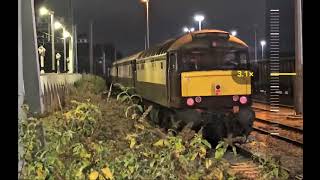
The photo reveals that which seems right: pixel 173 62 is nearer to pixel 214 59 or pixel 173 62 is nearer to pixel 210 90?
pixel 214 59

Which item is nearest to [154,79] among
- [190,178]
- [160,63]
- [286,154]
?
[160,63]

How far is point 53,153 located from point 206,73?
6.91 metres

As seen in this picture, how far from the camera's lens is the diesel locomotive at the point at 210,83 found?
1096cm

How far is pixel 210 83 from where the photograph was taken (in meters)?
11.0

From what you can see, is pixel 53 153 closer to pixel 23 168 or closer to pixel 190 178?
→ pixel 23 168

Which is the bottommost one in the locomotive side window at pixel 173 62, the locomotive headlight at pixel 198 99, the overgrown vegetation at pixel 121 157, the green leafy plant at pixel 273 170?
the green leafy plant at pixel 273 170

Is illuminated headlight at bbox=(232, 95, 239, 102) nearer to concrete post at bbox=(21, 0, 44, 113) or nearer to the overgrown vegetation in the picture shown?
concrete post at bbox=(21, 0, 44, 113)

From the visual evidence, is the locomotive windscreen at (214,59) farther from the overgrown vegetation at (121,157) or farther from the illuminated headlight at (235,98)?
the overgrown vegetation at (121,157)

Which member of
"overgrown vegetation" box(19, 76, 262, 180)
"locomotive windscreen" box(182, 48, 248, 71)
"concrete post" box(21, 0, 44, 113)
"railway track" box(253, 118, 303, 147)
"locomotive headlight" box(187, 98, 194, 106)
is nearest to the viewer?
"overgrown vegetation" box(19, 76, 262, 180)

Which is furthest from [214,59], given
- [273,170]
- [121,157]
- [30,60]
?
[121,157]

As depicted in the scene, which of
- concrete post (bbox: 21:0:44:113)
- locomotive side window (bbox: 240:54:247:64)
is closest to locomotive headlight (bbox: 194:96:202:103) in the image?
locomotive side window (bbox: 240:54:247:64)

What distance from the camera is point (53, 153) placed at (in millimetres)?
4426

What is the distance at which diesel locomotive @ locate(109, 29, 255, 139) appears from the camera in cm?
1096

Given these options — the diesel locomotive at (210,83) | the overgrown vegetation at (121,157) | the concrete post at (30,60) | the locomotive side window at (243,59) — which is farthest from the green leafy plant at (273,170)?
the locomotive side window at (243,59)
